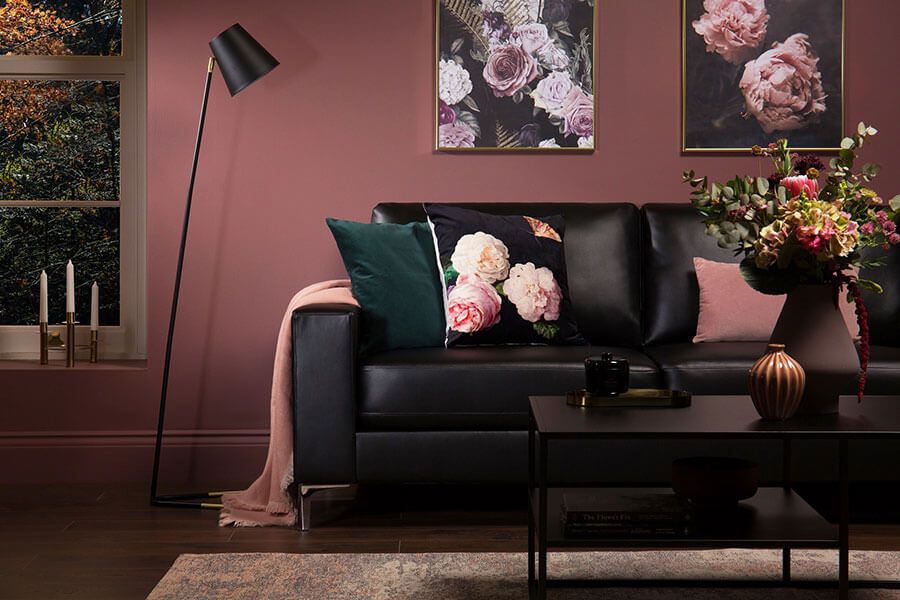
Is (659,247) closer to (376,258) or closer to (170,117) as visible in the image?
(376,258)

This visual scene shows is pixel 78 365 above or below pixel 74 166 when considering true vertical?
below

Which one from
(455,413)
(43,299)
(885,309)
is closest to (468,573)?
(455,413)

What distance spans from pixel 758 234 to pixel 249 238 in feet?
6.95

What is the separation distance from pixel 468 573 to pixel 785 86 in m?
2.31

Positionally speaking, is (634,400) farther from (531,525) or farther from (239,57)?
(239,57)

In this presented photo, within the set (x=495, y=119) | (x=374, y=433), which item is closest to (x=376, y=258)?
(x=374, y=433)

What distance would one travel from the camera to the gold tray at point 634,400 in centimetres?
219

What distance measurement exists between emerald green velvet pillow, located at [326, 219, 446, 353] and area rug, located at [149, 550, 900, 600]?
74 centimetres

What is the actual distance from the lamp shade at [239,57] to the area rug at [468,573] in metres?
1.58

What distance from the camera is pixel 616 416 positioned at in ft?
6.81

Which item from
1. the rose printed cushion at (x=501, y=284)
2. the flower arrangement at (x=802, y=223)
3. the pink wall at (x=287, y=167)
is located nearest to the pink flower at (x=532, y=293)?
the rose printed cushion at (x=501, y=284)

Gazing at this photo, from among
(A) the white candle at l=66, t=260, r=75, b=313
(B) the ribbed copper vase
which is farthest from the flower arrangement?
(A) the white candle at l=66, t=260, r=75, b=313

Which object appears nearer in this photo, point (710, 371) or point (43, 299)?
point (710, 371)

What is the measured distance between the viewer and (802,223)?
2.08 meters
